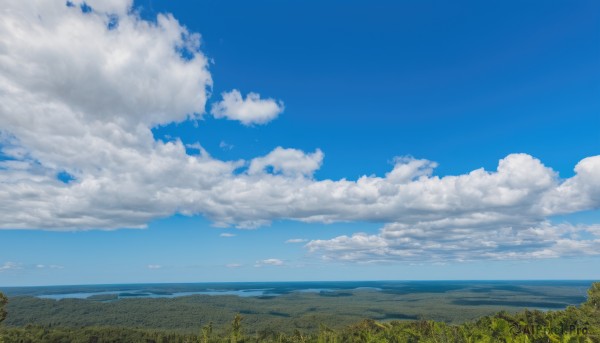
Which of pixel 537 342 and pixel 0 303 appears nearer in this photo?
pixel 537 342

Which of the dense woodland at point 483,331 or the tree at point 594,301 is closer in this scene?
the dense woodland at point 483,331

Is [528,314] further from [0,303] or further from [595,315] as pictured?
[0,303]

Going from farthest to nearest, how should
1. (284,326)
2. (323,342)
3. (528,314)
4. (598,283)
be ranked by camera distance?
(284,326) < (528,314) < (598,283) < (323,342)

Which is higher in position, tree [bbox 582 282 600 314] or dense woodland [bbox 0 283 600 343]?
tree [bbox 582 282 600 314]

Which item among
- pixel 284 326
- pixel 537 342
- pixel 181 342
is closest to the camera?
pixel 537 342

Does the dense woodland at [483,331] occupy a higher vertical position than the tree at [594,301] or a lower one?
lower

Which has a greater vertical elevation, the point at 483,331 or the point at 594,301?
the point at 594,301

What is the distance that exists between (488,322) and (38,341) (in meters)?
92.5

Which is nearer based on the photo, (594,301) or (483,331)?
(483,331)

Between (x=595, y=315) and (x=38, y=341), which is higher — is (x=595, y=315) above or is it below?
above

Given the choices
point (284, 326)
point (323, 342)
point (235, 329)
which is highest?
point (235, 329)

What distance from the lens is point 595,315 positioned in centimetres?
5272

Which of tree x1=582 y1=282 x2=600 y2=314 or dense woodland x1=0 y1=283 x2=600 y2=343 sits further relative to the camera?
tree x1=582 y1=282 x2=600 y2=314

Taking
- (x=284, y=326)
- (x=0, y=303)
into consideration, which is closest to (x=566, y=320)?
(x=0, y=303)
